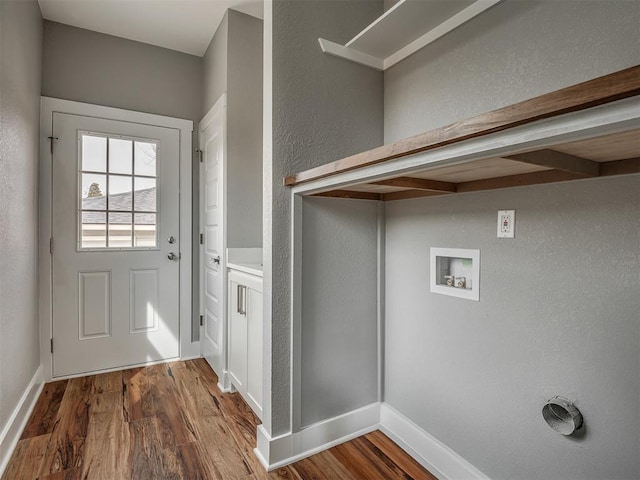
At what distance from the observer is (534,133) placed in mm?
703

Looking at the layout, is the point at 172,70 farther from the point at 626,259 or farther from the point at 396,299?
the point at 626,259

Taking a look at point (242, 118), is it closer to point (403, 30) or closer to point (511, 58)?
point (403, 30)

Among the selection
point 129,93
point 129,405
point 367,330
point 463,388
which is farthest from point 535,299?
point 129,93

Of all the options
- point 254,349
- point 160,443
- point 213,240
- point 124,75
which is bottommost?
point 160,443

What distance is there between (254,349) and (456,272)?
1151mm

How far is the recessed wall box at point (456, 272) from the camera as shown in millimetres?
1406

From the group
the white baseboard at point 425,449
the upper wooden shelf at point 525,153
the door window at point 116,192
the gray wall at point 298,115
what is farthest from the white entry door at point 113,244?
the white baseboard at point 425,449

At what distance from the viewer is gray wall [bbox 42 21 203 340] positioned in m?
2.54

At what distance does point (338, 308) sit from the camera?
1.75m

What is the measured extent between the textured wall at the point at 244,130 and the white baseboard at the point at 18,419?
1408mm

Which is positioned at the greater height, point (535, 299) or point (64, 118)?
point (64, 118)

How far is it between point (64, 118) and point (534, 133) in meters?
2.98


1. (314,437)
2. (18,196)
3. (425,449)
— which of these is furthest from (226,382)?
(18,196)

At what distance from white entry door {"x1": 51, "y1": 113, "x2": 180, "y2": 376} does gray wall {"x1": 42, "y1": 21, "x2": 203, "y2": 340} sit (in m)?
0.16
